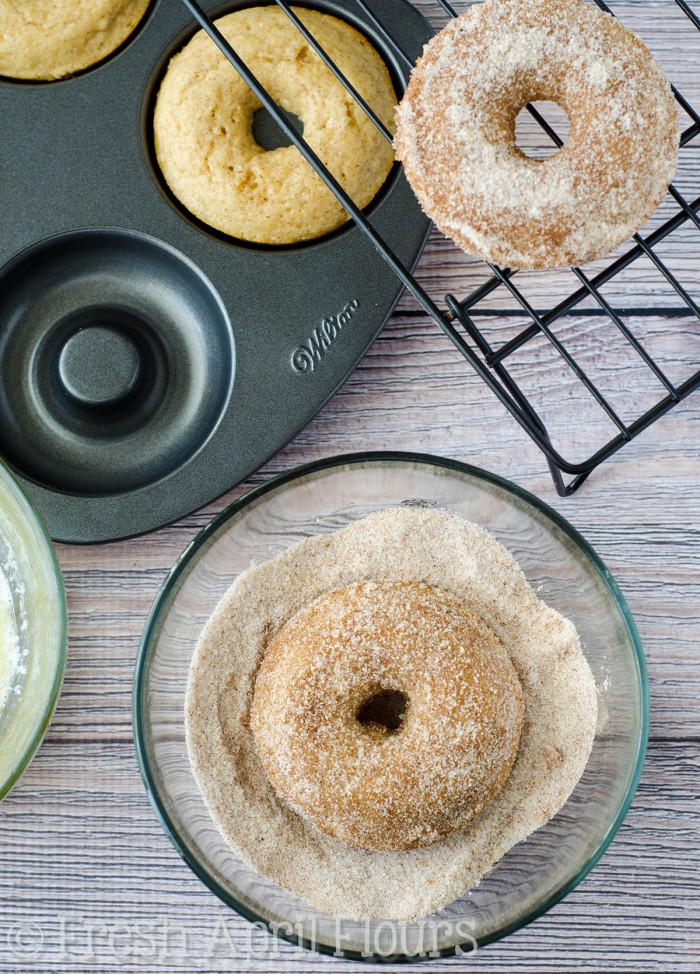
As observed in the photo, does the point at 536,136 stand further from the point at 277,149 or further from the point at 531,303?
the point at 277,149

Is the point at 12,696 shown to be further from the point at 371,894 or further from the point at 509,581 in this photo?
the point at 509,581

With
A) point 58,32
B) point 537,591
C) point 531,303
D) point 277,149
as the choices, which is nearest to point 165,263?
point 277,149

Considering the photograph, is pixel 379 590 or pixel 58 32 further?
pixel 58 32

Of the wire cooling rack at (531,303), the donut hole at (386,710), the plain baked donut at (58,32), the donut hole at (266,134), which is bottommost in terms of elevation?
the donut hole at (386,710)

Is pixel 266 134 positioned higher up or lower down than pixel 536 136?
higher up

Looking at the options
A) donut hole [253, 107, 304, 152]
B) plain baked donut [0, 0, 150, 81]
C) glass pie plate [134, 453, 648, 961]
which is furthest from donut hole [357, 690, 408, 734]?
plain baked donut [0, 0, 150, 81]

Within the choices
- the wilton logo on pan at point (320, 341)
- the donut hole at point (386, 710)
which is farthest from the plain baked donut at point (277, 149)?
the donut hole at point (386, 710)

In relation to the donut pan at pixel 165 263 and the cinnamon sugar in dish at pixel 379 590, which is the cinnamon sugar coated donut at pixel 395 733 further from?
the donut pan at pixel 165 263
